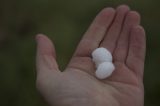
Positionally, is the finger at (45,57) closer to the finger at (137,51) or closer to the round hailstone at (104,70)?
the round hailstone at (104,70)

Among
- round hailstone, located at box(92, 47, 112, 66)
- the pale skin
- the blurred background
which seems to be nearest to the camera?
the pale skin

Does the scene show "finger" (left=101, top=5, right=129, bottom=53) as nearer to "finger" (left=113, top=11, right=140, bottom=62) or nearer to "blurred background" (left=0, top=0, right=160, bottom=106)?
"finger" (left=113, top=11, right=140, bottom=62)

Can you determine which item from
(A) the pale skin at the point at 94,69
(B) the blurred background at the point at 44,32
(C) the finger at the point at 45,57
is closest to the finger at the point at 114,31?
(A) the pale skin at the point at 94,69

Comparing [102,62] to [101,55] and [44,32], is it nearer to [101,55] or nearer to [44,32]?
[101,55]

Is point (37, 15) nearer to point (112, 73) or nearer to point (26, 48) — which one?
point (26, 48)

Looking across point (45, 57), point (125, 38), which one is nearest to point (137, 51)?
point (125, 38)

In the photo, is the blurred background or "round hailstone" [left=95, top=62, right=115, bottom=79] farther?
the blurred background

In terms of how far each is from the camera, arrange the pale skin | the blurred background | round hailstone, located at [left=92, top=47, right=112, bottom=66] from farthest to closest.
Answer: the blurred background < round hailstone, located at [left=92, top=47, right=112, bottom=66] < the pale skin

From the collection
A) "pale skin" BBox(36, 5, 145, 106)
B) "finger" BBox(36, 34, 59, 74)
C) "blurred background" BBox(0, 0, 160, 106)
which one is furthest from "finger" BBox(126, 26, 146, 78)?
"blurred background" BBox(0, 0, 160, 106)
